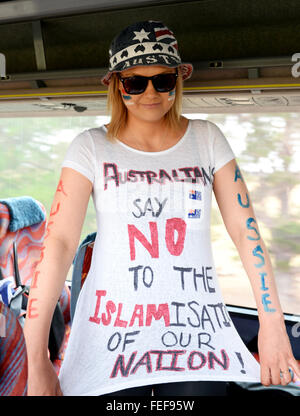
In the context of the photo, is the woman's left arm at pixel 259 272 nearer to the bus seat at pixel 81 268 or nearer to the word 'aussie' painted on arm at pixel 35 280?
the word 'aussie' painted on arm at pixel 35 280

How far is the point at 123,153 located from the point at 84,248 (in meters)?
0.70

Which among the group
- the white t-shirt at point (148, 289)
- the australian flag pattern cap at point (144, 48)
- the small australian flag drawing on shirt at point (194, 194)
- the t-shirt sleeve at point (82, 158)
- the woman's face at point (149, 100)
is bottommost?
the white t-shirt at point (148, 289)

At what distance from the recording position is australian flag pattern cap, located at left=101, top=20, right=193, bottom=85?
1.46 m

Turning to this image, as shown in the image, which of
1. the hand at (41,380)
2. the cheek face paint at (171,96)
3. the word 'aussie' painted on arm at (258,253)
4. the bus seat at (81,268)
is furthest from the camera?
the bus seat at (81,268)

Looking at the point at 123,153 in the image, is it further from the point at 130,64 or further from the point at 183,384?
the point at 183,384

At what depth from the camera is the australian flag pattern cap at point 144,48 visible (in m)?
1.46

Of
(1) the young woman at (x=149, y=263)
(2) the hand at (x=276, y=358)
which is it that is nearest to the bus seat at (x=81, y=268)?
(1) the young woman at (x=149, y=263)

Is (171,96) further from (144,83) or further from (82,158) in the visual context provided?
(82,158)

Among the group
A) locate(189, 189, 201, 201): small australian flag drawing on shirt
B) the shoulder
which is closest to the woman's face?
the shoulder

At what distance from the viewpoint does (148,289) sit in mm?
1344

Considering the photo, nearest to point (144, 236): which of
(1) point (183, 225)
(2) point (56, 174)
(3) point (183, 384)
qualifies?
(1) point (183, 225)

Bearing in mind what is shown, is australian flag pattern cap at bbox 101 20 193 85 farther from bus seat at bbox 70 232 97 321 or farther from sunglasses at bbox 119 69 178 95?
bus seat at bbox 70 232 97 321
